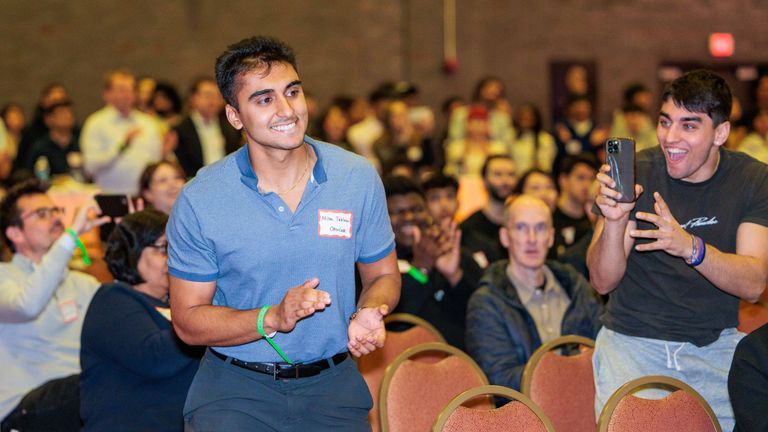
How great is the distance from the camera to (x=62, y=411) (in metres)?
3.76

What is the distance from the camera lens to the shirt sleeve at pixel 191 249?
2.44 meters

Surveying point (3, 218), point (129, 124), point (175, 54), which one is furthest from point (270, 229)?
point (175, 54)

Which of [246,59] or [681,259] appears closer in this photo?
[246,59]

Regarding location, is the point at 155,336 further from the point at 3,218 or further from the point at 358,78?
the point at 358,78

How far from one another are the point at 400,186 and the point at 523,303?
1.03m

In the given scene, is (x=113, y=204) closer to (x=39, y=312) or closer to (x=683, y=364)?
(x=39, y=312)

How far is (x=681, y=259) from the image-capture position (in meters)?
3.07

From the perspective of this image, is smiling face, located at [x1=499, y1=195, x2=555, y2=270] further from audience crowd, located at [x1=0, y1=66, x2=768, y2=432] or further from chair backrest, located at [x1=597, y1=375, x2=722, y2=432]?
chair backrest, located at [x1=597, y1=375, x2=722, y2=432]

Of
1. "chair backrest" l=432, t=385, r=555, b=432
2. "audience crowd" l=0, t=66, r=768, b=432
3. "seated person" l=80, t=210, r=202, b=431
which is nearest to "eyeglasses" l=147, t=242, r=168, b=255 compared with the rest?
"audience crowd" l=0, t=66, r=768, b=432

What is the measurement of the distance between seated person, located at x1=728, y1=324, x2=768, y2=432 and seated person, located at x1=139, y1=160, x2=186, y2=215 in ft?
10.5

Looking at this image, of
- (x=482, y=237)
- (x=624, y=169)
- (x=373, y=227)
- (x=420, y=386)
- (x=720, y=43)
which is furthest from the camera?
(x=720, y=43)

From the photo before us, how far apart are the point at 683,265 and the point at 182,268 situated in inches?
63.6

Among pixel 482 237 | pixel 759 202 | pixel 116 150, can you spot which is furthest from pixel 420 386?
pixel 116 150

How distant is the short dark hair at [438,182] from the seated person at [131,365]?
241 centimetres
